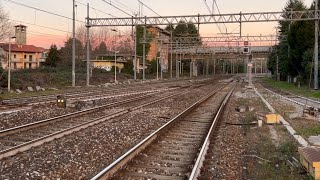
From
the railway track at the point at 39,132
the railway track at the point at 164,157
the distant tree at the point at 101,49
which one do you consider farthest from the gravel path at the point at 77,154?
the distant tree at the point at 101,49

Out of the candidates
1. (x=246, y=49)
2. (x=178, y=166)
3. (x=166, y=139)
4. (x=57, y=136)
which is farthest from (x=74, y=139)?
(x=246, y=49)

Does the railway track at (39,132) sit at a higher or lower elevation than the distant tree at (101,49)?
lower

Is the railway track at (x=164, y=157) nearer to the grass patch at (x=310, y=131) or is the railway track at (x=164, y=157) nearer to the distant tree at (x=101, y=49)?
the grass patch at (x=310, y=131)

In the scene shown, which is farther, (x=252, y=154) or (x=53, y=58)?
(x=53, y=58)

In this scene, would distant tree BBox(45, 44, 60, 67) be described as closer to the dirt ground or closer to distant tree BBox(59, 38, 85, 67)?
distant tree BBox(59, 38, 85, 67)

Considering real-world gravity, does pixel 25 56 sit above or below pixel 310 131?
above

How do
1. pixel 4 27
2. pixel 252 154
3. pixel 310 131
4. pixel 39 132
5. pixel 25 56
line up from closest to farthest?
pixel 252 154
pixel 39 132
pixel 310 131
pixel 4 27
pixel 25 56

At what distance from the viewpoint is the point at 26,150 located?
35.0 ft

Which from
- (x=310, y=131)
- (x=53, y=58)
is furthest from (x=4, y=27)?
(x=310, y=131)

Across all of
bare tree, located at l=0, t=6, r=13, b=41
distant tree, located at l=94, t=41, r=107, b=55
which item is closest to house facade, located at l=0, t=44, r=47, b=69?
distant tree, located at l=94, t=41, r=107, b=55

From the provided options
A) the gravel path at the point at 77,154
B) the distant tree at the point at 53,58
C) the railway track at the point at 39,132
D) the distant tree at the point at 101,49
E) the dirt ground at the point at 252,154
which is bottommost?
the dirt ground at the point at 252,154

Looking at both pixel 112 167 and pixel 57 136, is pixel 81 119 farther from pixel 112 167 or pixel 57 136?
pixel 112 167

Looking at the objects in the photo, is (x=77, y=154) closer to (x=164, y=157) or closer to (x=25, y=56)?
(x=164, y=157)

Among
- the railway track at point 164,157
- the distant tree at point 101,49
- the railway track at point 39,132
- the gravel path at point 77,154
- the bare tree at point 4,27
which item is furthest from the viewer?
the distant tree at point 101,49
